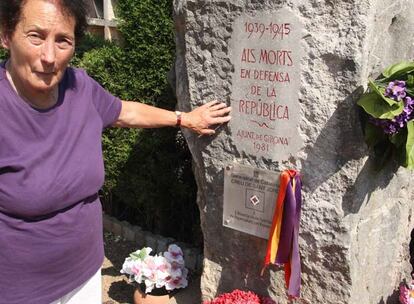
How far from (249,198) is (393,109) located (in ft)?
2.80

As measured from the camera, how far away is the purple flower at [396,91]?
197cm

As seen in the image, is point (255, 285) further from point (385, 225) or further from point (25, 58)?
point (25, 58)

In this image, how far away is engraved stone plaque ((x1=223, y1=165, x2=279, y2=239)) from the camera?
2445 mm

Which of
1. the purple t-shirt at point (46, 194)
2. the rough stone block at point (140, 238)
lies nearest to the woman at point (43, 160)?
the purple t-shirt at point (46, 194)

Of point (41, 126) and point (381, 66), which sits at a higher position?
point (381, 66)

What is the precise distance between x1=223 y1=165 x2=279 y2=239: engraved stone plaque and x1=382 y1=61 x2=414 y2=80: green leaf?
0.66m

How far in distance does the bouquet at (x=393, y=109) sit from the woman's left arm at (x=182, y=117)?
0.72m

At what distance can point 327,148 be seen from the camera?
2.22m

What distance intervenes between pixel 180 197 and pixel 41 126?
6.80ft

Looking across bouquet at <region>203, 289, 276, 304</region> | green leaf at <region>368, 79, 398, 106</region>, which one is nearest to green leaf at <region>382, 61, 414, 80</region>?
green leaf at <region>368, 79, 398, 106</region>

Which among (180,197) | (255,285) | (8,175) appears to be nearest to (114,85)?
(180,197)

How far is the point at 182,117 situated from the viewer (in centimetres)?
255

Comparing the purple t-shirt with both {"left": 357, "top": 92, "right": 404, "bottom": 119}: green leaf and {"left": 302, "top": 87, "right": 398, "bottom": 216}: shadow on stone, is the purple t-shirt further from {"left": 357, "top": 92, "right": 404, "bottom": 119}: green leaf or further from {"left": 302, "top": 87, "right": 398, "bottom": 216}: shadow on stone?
{"left": 357, "top": 92, "right": 404, "bottom": 119}: green leaf

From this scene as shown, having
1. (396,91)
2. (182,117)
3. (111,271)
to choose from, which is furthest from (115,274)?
(396,91)
